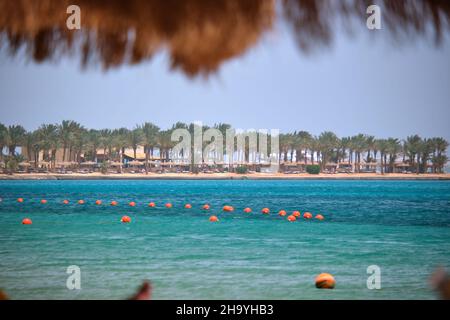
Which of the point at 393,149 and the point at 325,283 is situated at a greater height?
the point at 393,149

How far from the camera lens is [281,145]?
141ft

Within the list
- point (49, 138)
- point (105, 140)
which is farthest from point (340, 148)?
point (49, 138)

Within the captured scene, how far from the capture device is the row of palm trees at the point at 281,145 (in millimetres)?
29289

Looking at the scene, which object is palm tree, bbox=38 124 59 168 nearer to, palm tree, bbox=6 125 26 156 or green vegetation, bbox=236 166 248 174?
palm tree, bbox=6 125 26 156

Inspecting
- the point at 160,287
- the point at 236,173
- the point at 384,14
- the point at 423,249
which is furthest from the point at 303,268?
the point at 236,173

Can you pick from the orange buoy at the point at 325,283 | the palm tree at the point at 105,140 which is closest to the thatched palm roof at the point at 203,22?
the orange buoy at the point at 325,283

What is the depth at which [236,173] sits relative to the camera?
2100 inches

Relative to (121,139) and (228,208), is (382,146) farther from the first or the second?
(228,208)

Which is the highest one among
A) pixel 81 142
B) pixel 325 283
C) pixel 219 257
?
pixel 81 142

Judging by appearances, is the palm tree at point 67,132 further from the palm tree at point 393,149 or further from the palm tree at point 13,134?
the palm tree at point 393,149

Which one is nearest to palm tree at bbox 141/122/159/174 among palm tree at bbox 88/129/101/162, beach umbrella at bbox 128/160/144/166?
palm tree at bbox 88/129/101/162

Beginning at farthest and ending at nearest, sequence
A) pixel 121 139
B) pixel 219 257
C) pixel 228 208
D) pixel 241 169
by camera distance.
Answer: pixel 241 169
pixel 121 139
pixel 228 208
pixel 219 257

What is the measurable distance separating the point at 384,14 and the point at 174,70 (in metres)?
0.88

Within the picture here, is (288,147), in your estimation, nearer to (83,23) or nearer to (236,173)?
(236,173)
